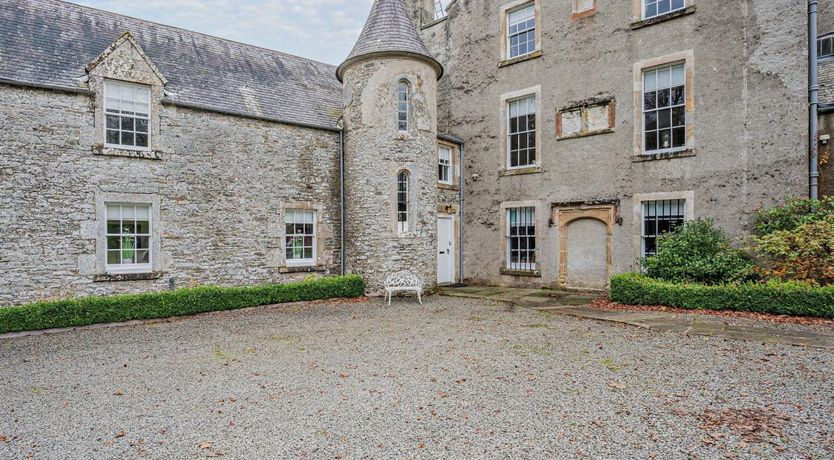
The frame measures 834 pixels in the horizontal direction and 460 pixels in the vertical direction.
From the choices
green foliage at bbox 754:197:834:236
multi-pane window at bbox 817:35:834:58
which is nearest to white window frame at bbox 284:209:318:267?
green foliage at bbox 754:197:834:236

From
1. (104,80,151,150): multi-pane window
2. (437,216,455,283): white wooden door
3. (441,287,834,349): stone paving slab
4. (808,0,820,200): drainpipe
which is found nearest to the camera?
(441,287,834,349): stone paving slab

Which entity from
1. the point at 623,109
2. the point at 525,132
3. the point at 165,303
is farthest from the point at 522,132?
the point at 165,303

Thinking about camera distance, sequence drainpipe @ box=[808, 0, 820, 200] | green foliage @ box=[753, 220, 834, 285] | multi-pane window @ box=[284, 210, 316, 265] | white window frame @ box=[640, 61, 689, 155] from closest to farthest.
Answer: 1. green foliage @ box=[753, 220, 834, 285]
2. drainpipe @ box=[808, 0, 820, 200]
3. white window frame @ box=[640, 61, 689, 155]
4. multi-pane window @ box=[284, 210, 316, 265]

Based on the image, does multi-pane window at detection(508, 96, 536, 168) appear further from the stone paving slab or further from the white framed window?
the white framed window

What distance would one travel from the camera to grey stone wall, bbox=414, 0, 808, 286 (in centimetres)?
1052

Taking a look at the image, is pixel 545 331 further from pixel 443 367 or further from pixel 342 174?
pixel 342 174

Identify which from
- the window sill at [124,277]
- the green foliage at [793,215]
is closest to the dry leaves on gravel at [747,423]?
the green foliage at [793,215]

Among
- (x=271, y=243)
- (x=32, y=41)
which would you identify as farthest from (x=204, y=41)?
(x=271, y=243)

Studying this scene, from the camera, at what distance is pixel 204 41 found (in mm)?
13992

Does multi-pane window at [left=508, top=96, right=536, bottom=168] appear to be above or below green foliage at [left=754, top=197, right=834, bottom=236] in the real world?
above

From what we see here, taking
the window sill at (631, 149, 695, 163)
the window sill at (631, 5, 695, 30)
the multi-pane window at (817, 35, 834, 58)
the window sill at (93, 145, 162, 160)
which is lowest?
the window sill at (93, 145, 162, 160)

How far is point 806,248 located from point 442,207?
9.44m

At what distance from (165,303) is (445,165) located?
374 inches

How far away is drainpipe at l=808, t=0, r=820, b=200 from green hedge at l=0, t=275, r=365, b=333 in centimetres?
1129
